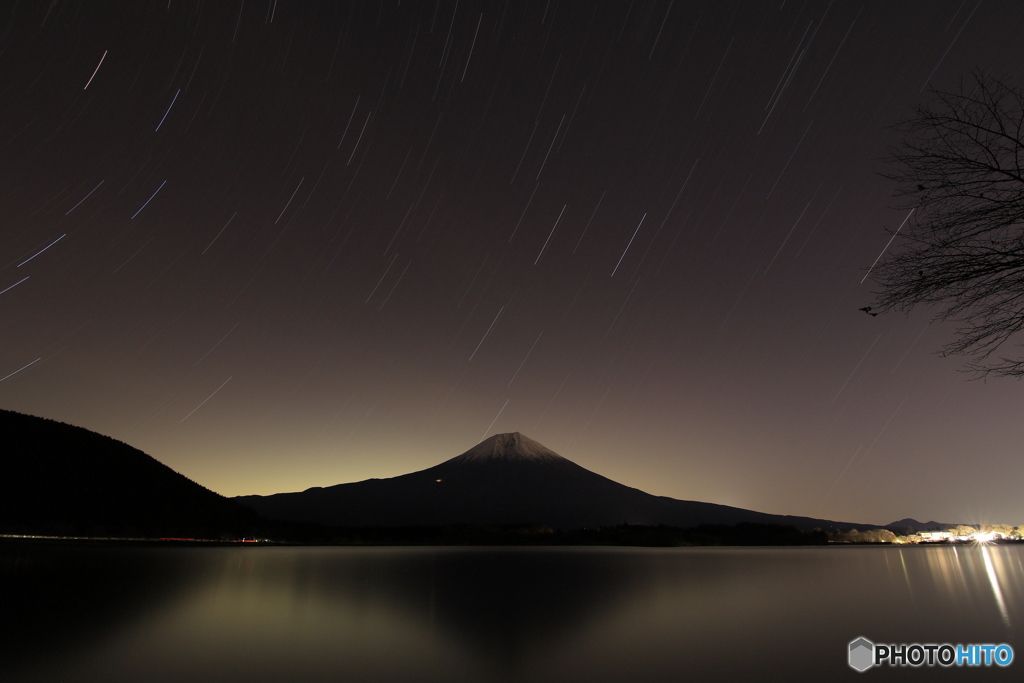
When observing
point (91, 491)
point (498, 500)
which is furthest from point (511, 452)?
point (91, 491)

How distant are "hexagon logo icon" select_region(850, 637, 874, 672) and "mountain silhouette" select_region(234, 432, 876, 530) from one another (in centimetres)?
12339

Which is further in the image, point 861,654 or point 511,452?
point 511,452

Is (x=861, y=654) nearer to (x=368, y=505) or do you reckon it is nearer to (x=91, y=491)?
(x=91, y=491)

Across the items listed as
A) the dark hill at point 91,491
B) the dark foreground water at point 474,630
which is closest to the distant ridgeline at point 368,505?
the dark hill at point 91,491

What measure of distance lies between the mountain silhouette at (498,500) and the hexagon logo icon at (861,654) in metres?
123

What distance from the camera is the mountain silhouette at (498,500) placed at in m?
138

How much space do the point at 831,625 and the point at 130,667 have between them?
830 centimetres

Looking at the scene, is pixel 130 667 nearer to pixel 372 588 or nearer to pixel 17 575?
pixel 372 588

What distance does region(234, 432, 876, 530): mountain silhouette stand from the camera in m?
138

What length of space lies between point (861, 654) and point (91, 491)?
66.3m

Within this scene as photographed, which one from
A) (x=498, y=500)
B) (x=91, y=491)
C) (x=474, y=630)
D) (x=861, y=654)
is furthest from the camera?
(x=498, y=500)

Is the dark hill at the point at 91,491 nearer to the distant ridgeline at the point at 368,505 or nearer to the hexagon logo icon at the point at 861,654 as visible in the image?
the distant ridgeline at the point at 368,505

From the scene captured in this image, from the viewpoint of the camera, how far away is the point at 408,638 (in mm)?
7383

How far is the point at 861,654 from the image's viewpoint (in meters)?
6.43
